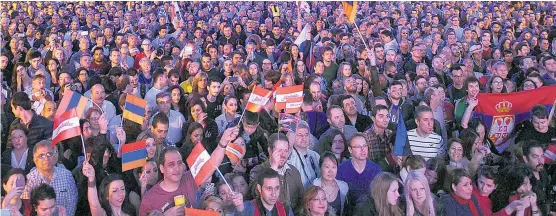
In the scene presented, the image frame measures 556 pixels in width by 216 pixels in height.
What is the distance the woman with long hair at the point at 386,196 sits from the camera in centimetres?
559

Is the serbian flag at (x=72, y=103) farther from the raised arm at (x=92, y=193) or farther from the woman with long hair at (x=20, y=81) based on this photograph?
the woman with long hair at (x=20, y=81)

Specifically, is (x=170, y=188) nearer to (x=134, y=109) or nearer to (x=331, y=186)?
(x=331, y=186)

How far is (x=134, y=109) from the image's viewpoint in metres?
7.47

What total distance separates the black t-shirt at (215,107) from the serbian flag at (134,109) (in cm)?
137

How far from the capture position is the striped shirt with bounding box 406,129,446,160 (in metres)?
7.32

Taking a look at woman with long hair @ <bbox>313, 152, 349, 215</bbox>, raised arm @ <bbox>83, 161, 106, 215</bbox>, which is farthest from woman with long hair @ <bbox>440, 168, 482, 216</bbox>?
raised arm @ <bbox>83, 161, 106, 215</bbox>

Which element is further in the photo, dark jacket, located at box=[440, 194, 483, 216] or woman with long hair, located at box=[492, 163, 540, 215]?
woman with long hair, located at box=[492, 163, 540, 215]

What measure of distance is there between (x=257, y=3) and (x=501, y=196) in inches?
674

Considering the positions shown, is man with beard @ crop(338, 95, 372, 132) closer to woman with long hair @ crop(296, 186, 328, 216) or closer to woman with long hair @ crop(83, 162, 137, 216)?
woman with long hair @ crop(296, 186, 328, 216)

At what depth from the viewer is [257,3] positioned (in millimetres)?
22656

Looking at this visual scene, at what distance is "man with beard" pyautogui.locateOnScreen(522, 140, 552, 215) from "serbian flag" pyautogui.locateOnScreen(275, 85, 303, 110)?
239 centimetres

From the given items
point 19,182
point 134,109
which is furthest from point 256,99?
point 19,182

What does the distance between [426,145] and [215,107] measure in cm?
282

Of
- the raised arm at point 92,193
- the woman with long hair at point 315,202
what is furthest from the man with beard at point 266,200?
the raised arm at point 92,193
